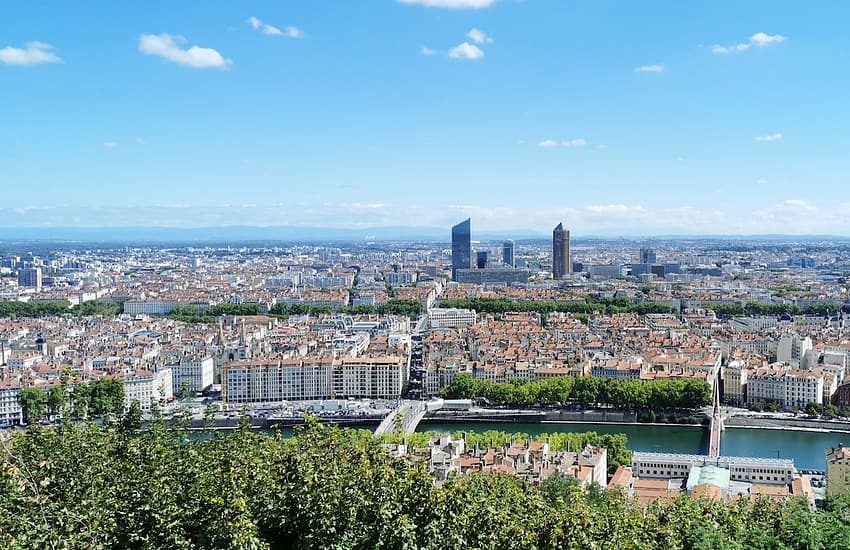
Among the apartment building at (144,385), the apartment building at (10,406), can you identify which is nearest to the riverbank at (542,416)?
the apartment building at (144,385)

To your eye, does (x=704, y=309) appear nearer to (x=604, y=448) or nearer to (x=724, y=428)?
(x=724, y=428)

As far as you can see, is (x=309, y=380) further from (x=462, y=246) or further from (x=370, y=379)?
(x=462, y=246)

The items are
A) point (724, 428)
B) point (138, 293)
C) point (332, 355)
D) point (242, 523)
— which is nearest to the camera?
point (242, 523)

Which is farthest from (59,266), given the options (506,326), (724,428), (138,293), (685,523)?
(685,523)

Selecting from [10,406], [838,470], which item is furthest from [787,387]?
[10,406]

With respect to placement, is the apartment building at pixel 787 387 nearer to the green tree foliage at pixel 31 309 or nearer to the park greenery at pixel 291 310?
the park greenery at pixel 291 310

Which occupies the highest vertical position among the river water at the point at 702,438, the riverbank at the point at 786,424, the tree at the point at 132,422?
the tree at the point at 132,422

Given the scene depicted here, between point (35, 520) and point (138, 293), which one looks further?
point (138, 293)
